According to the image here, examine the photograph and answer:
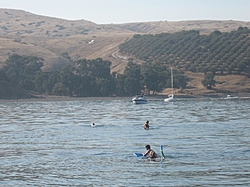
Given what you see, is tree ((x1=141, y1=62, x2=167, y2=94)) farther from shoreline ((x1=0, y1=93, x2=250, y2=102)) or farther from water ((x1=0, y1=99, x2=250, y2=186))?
water ((x1=0, y1=99, x2=250, y2=186))

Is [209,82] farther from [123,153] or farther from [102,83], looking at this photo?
[123,153]

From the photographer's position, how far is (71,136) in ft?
215

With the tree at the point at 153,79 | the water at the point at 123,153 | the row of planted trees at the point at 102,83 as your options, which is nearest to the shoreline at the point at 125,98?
the row of planted trees at the point at 102,83

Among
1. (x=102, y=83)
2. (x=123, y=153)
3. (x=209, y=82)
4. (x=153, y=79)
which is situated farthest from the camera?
(x=102, y=83)

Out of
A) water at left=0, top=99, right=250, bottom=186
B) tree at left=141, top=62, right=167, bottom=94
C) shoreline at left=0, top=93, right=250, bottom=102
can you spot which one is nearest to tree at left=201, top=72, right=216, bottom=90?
shoreline at left=0, top=93, right=250, bottom=102

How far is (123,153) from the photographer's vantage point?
165 ft

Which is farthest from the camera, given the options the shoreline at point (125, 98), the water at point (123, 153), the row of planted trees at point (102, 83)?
the row of planted trees at point (102, 83)

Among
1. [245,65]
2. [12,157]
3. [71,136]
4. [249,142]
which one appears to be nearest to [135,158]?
[12,157]

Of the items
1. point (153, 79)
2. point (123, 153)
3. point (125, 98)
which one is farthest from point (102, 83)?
point (123, 153)

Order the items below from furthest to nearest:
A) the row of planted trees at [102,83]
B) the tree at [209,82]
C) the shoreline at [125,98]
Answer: the row of planted trees at [102,83] → the tree at [209,82] → the shoreline at [125,98]

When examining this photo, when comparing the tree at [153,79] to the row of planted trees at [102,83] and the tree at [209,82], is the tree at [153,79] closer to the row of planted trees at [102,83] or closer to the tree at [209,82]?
the row of planted trees at [102,83]

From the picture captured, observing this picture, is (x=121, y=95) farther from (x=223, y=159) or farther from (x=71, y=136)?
(x=223, y=159)

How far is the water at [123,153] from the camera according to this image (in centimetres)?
3856

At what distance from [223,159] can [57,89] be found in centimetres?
→ 12075
